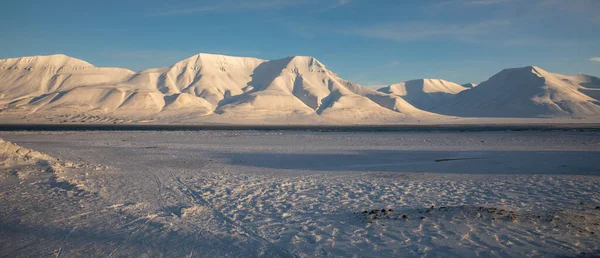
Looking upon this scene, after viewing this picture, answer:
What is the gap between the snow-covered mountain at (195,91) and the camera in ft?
370

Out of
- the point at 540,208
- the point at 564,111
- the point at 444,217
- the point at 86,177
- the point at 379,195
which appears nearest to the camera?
the point at 444,217

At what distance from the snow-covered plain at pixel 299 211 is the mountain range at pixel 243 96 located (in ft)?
274

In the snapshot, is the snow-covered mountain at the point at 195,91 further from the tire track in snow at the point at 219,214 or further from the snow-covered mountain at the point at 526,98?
the tire track in snow at the point at 219,214

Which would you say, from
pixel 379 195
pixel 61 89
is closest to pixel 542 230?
pixel 379 195

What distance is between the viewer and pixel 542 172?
548 inches

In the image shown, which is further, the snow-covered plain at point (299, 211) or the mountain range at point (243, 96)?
the mountain range at point (243, 96)

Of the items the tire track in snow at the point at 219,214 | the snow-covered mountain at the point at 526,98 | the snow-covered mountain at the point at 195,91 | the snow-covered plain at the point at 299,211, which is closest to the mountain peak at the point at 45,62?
the snow-covered mountain at the point at 195,91

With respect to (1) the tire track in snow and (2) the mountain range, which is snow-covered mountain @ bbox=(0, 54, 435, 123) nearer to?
(2) the mountain range

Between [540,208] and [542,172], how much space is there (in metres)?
6.74

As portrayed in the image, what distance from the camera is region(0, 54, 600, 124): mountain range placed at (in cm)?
10881

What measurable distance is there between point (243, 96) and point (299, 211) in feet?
433

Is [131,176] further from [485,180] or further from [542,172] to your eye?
[542,172]

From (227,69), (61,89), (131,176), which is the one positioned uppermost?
(227,69)

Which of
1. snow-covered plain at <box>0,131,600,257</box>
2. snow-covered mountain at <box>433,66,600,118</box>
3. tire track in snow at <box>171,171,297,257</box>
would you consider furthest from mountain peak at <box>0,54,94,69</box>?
tire track in snow at <box>171,171,297,257</box>
